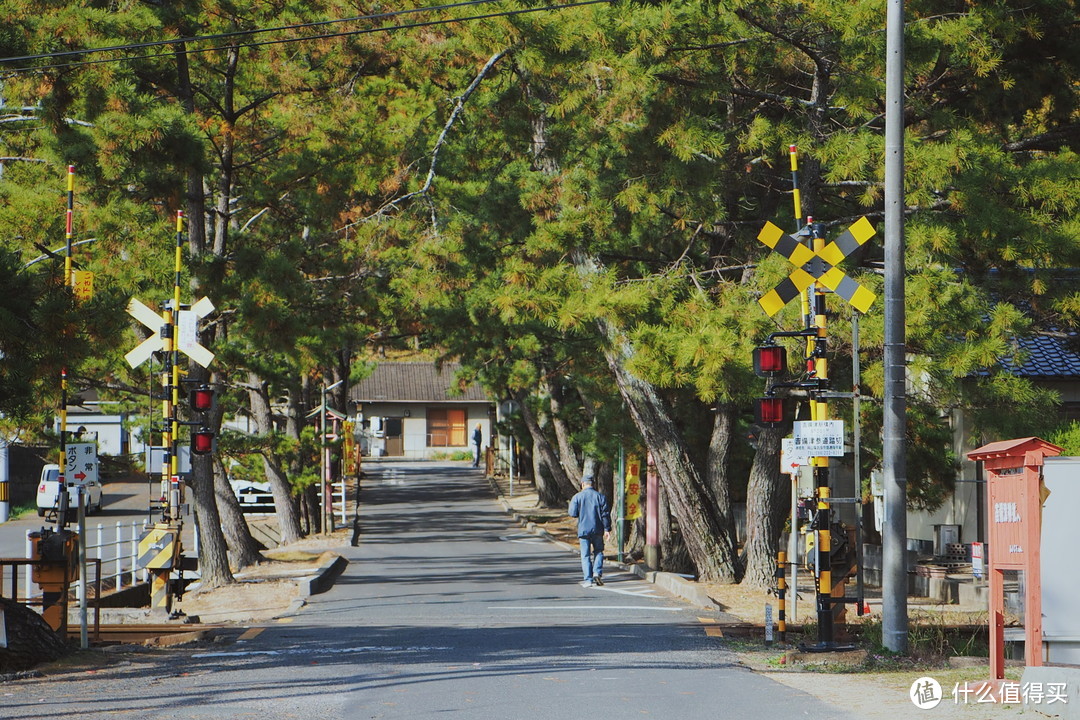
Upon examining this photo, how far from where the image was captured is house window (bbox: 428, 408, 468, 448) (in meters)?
76.9

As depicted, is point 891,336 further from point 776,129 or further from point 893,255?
point 776,129

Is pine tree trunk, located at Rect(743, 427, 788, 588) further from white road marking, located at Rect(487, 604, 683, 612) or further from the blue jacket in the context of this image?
white road marking, located at Rect(487, 604, 683, 612)

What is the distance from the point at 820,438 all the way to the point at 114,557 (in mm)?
18343

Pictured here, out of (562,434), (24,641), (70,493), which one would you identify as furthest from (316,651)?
(562,434)

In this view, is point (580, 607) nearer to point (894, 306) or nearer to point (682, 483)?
point (682, 483)

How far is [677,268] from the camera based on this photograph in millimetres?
17875

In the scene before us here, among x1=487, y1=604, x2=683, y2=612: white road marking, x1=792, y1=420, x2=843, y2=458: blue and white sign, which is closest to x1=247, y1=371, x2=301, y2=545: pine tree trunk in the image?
x1=487, y1=604, x2=683, y2=612: white road marking

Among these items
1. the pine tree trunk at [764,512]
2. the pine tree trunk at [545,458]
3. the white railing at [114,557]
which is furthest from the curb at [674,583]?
the pine tree trunk at [545,458]

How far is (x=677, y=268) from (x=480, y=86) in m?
5.19

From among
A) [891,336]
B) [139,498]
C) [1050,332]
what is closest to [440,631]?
[891,336]

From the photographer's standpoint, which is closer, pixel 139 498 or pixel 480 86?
pixel 480 86

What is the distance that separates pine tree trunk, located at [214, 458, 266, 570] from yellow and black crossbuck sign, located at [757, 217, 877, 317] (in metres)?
14.7

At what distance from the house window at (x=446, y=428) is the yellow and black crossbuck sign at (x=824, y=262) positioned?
64049 millimetres

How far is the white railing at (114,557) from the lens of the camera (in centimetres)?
1951
